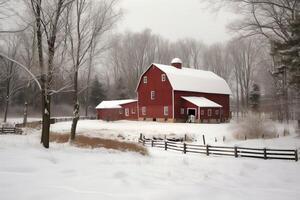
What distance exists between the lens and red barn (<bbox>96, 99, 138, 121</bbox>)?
49656mm

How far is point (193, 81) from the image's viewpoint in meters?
47.2

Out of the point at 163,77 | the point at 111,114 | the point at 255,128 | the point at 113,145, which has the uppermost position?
the point at 163,77

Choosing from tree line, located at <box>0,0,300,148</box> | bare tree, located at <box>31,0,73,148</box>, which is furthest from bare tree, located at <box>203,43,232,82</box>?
bare tree, located at <box>31,0,73,148</box>

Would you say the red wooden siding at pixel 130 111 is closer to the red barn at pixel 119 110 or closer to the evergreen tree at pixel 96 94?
the red barn at pixel 119 110

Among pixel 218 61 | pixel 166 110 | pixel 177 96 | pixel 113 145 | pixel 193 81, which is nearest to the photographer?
pixel 113 145

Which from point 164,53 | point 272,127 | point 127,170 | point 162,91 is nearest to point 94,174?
point 127,170

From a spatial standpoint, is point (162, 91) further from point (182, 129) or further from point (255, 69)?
point (255, 69)

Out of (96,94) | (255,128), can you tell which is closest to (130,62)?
(96,94)

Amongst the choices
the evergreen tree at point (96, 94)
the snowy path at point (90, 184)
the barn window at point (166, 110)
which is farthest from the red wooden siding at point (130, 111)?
the snowy path at point (90, 184)

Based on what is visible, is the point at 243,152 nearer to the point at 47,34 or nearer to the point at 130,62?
the point at 47,34

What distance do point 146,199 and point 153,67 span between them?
133ft

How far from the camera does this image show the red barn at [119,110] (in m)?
49.7

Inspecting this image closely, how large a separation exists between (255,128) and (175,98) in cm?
1772

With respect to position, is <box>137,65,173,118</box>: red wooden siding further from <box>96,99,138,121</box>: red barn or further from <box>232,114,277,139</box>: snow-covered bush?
<box>232,114,277,139</box>: snow-covered bush
